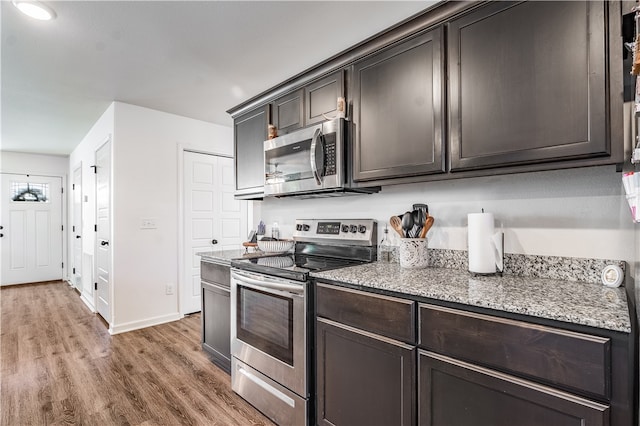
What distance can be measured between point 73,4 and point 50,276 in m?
6.29

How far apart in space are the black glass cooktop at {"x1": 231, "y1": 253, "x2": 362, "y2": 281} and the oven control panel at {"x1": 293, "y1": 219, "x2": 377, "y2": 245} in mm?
145

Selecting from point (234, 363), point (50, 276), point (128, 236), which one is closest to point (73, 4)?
point (128, 236)

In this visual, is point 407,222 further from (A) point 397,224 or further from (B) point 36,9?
(B) point 36,9

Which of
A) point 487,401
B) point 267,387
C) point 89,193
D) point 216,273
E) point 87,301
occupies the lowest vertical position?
point 87,301

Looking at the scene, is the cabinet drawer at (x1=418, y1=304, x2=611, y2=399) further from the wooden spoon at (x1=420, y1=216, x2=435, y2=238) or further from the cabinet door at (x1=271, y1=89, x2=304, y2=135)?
the cabinet door at (x1=271, y1=89, x2=304, y2=135)

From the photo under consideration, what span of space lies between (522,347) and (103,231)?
432cm

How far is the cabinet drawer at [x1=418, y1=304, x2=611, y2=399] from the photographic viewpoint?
35.8 inches

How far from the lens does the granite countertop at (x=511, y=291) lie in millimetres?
956

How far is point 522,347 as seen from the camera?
1021 millimetres

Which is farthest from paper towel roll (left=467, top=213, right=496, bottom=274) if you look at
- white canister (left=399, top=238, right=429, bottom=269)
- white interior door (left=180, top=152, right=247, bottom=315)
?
white interior door (left=180, top=152, right=247, bottom=315)

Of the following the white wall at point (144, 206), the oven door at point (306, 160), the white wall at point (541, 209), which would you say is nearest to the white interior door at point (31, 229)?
the white wall at point (144, 206)

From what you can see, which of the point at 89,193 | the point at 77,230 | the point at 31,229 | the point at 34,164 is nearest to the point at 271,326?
the point at 89,193

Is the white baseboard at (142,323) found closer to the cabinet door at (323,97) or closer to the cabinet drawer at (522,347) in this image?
the cabinet door at (323,97)

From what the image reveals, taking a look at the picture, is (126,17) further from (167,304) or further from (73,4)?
(167,304)
